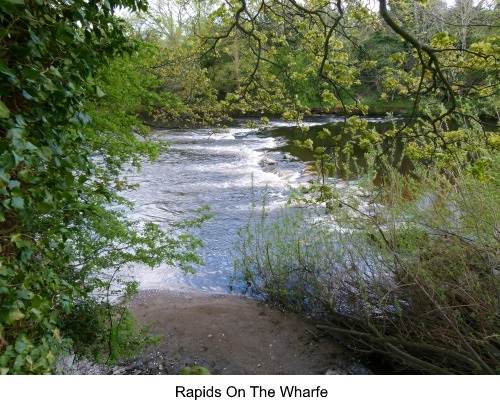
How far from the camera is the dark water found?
744 centimetres

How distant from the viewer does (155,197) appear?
36.6ft

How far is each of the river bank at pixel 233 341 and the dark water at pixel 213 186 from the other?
0.75 meters

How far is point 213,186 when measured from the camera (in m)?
12.4

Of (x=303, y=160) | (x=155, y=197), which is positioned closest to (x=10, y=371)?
(x=155, y=197)

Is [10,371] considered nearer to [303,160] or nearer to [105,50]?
[105,50]

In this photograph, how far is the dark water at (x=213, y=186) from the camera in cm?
744

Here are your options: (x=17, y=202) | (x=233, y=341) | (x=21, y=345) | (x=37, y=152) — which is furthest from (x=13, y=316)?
(x=233, y=341)

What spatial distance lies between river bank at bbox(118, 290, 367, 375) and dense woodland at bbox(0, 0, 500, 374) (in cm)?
35

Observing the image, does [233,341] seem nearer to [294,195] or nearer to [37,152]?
[294,195]

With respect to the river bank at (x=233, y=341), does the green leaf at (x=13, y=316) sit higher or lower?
higher

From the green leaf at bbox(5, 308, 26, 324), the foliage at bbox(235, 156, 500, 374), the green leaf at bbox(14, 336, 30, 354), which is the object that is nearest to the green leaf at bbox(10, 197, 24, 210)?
the green leaf at bbox(5, 308, 26, 324)

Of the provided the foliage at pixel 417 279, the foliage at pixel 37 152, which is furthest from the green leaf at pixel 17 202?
the foliage at pixel 417 279

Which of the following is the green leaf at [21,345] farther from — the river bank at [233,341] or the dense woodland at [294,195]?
the river bank at [233,341]

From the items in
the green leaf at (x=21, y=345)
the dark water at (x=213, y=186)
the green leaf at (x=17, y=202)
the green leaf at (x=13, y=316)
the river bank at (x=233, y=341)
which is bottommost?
the river bank at (x=233, y=341)
